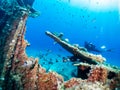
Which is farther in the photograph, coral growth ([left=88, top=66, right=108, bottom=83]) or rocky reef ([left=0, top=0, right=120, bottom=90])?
coral growth ([left=88, top=66, right=108, bottom=83])

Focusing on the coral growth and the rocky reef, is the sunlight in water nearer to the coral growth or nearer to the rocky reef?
the coral growth

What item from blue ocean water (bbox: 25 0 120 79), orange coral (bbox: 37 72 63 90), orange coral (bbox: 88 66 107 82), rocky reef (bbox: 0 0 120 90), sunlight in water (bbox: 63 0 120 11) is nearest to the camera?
rocky reef (bbox: 0 0 120 90)

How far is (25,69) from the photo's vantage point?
4.84 meters

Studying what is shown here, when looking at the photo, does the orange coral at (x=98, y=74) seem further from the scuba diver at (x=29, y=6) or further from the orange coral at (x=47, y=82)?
the scuba diver at (x=29, y=6)

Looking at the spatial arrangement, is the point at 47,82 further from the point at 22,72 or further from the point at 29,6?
the point at 29,6

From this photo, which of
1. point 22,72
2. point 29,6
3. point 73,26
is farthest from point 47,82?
point 73,26

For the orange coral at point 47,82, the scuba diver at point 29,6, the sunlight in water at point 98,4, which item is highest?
the sunlight in water at point 98,4

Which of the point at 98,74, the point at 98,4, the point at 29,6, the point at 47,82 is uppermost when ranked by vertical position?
the point at 98,4

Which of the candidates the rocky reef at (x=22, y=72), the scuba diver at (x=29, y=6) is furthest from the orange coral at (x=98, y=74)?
the scuba diver at (x=29, y=6)

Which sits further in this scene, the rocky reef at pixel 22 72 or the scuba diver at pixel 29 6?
the scuba diver at pixel 29 6

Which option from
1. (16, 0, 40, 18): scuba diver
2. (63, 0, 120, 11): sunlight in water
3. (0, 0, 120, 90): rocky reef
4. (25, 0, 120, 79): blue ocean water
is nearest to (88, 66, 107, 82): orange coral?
(0, 0, 120, 90): rocky reef

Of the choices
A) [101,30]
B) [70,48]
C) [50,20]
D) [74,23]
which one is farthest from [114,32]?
[70,48]

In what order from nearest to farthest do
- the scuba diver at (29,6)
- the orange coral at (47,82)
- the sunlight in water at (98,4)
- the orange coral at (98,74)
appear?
the orange coral at (47,82)
the orange coral at (98,74)
the scuba diver at (29,6)
the sunlight in water at (98,4)

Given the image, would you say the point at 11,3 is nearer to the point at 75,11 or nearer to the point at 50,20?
the point at 75,11
